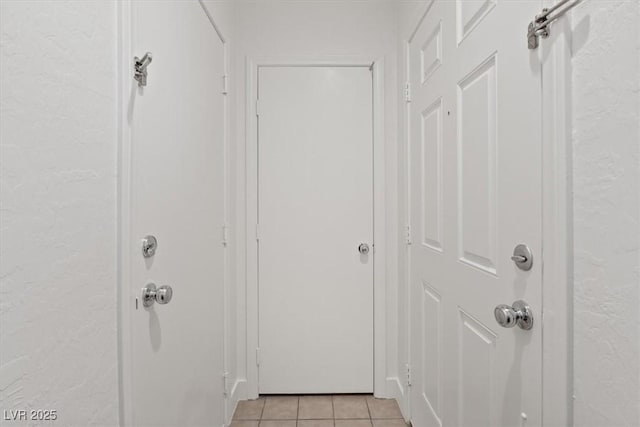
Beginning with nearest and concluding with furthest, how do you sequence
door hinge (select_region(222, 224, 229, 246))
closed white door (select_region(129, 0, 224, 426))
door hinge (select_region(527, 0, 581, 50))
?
1. door hinge (select_region(527, 0, 581, 50))
2. closed white door (select_region(129, 0, 224, 426))
3. door hinge (select_region(222, 224, 229, 246))

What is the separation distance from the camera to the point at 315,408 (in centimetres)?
200

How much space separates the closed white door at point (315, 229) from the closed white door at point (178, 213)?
396 millimetres

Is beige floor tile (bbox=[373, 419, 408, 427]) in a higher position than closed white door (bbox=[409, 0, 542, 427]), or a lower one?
lower

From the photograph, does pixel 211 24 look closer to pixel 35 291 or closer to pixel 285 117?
pixel 285 117

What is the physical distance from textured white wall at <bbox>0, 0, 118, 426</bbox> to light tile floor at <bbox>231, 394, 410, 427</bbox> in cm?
120

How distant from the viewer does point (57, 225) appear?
700mm

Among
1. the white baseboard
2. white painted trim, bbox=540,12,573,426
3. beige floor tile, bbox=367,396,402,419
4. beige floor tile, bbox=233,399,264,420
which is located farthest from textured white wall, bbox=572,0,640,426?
beige floor tile, bbox=233,399,264,420

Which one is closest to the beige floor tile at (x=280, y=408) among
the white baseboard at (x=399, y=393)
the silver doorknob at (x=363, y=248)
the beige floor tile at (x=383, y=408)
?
the beige floor tile at (x=383, y=408)

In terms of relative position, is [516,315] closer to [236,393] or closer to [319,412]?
[319,412]

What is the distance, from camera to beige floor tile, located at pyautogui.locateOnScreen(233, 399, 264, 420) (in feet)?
6.34

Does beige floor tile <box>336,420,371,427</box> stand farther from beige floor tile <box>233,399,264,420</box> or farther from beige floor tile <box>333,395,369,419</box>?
beige floor tile <box>233,399,264,420</box>

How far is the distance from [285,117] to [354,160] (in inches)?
19.6

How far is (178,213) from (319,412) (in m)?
1.43

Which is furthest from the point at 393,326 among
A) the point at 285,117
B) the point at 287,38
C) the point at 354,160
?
the point at 287,38
